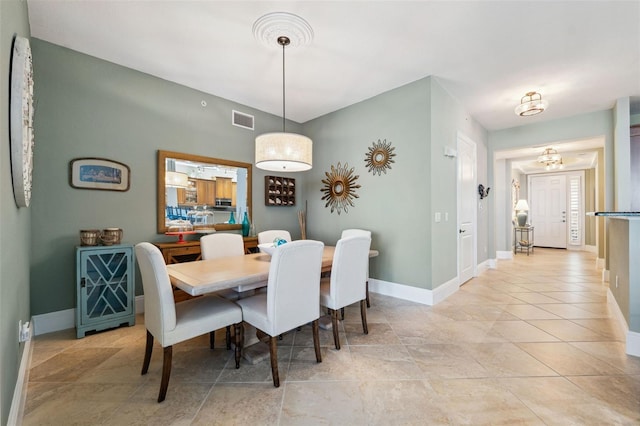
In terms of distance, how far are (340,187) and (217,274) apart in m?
2.72

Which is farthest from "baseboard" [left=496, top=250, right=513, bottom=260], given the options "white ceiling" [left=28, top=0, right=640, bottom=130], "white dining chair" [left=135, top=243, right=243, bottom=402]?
"white dining chair" [left=135, top=243, right=243, bottom=402]

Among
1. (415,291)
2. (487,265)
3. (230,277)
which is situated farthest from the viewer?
(487,265)

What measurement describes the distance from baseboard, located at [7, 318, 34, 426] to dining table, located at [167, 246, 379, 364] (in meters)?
Answer: 0.91

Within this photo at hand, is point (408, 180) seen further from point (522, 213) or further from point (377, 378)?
point (522, 213)

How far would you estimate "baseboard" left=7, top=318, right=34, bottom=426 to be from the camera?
1363 mm

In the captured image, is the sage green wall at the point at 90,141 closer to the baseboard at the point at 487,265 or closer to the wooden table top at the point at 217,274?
the wooden table top at the point at 217,274

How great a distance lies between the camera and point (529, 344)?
228cm

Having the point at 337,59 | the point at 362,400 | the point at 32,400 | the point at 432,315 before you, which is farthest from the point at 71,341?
the point at 337,59

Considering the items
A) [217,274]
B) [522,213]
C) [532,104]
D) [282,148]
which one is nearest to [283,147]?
[282,148]

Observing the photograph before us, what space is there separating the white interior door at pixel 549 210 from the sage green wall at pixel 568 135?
3.38 meters

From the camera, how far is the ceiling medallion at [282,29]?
7.25 ft

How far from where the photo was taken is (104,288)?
8.39ft

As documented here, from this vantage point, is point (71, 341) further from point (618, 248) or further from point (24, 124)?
point (618, 248)

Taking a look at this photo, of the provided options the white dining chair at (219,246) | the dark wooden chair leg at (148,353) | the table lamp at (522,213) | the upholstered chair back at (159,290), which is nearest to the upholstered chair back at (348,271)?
the white dining chair at (219,246)
